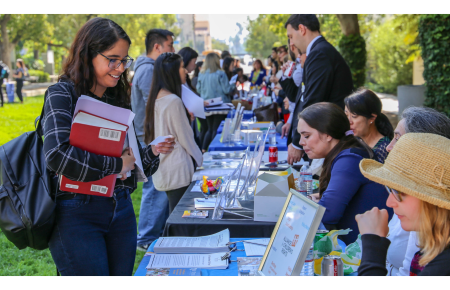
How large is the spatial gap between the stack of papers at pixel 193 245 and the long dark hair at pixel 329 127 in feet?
2.81

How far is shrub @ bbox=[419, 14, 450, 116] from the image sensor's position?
7633 millimetres

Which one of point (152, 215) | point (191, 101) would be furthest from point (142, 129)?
point (152, 215)

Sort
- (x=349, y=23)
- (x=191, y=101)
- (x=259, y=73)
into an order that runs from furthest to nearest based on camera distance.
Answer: (x=259, y=73) < (x=349, y=23) < (x=191, y=101)

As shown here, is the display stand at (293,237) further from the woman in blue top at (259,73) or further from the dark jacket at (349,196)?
the woman in blue top at (259,73)

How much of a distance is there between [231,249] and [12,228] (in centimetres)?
95

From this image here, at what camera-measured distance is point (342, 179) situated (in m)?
2.33

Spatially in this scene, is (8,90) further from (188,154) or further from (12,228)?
(12,228)

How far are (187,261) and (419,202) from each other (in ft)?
3.24

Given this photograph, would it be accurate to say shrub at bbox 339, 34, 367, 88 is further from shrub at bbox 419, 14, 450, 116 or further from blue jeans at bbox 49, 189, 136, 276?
blue jeans at bbox 49, 189, 136, 276

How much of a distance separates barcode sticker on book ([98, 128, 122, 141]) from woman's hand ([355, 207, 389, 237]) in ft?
3.27

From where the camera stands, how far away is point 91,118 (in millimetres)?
1636

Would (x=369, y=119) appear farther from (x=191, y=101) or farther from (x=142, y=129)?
(x=142, y=129)

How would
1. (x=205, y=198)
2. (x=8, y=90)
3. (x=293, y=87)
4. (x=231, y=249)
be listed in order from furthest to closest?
(x=8, y=90), (x=293, y=87), (x=205, y=198), (x=231, y=249)
